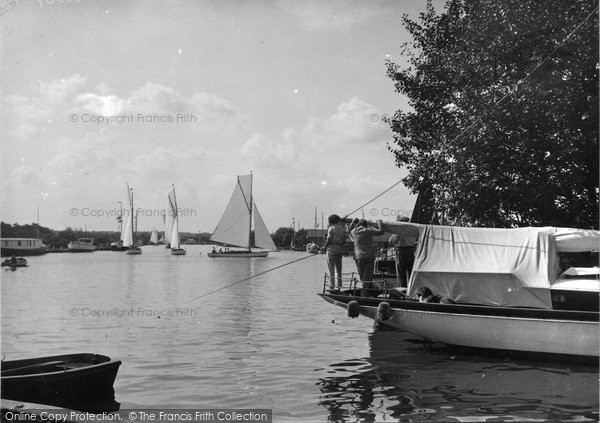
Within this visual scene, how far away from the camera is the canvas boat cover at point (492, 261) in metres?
13.7

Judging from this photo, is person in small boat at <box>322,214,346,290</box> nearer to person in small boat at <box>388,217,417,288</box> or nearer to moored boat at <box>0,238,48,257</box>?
person in small boat at <box>388,217,417,288</box>

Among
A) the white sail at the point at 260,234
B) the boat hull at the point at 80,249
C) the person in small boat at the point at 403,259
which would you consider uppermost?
the white sail at the point at 260,234

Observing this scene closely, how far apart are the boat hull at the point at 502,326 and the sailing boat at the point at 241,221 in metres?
74.1

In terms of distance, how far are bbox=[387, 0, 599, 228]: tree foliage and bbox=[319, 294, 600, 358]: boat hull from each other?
248 inches

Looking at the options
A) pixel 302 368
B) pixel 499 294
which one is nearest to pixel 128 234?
pixel 302 368

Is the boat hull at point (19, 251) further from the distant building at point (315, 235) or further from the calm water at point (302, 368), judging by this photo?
the calm water at point (302, 368)

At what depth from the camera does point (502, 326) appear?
1360 centimetres

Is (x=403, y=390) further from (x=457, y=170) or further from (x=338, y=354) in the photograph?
(x=457, y=170)

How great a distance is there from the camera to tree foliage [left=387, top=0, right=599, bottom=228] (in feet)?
58.0

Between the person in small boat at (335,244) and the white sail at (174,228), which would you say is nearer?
the person in small boat at (335,244)

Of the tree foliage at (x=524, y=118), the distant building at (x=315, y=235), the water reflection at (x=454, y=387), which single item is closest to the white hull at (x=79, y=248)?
the distant building at (x=315, y=235)

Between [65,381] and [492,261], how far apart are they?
9.74 meters

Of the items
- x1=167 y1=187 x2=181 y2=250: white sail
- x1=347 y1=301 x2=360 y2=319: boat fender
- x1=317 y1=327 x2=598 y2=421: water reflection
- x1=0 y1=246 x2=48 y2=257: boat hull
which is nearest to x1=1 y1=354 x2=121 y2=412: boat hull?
x1=317 y1=327 x2=598 y2=421: water reflection

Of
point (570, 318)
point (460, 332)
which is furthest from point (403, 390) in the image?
point (570, 318)
